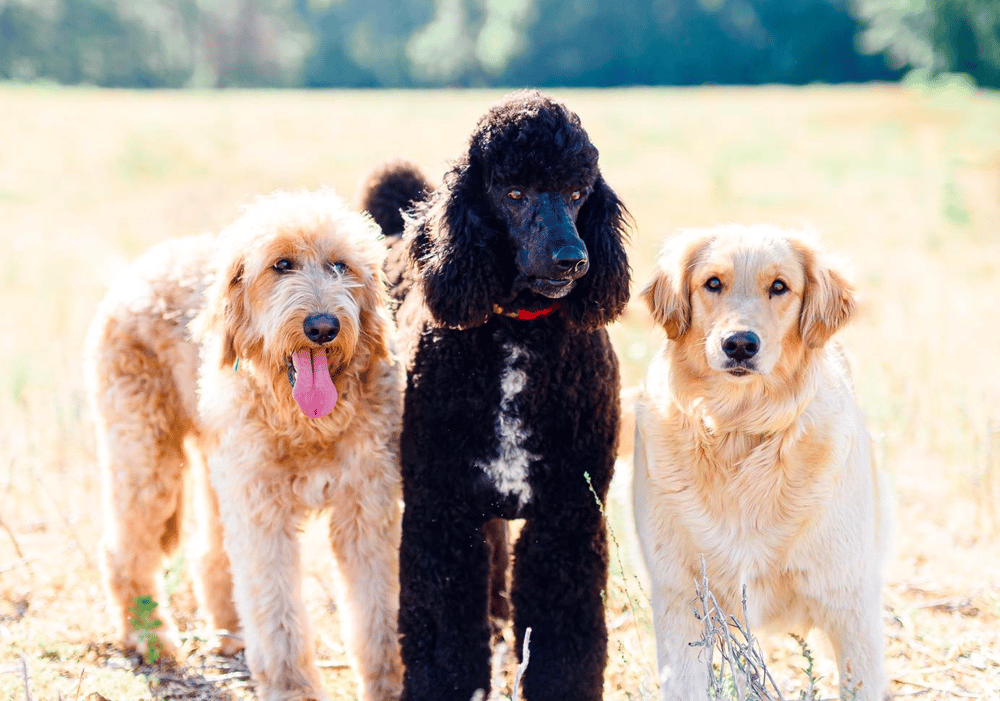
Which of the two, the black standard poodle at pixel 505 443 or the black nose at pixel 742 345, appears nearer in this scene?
the black nose at pixel 742 345

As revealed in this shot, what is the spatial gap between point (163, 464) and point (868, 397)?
174 inches

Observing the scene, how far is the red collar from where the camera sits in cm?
357

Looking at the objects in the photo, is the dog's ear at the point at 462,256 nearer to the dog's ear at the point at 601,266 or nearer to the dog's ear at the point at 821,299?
the dog's ear at the point at 601,266

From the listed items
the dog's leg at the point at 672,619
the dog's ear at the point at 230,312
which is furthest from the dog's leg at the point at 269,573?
the dog's leg at the point at 672,619

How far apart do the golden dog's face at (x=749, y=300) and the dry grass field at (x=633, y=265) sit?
1.04 ft

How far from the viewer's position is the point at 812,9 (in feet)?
152

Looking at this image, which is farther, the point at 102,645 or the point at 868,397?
the point at 868,397

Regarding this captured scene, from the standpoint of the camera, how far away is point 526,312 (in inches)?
141

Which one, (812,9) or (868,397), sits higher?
(812,9)

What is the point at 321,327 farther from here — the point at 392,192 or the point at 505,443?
the point at 392,192

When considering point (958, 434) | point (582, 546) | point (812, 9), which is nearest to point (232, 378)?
point (582, 546)

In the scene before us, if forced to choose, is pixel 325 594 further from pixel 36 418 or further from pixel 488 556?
pixel 36 418

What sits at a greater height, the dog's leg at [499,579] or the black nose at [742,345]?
the black nose at [742,345]

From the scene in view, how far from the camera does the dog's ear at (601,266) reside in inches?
139
